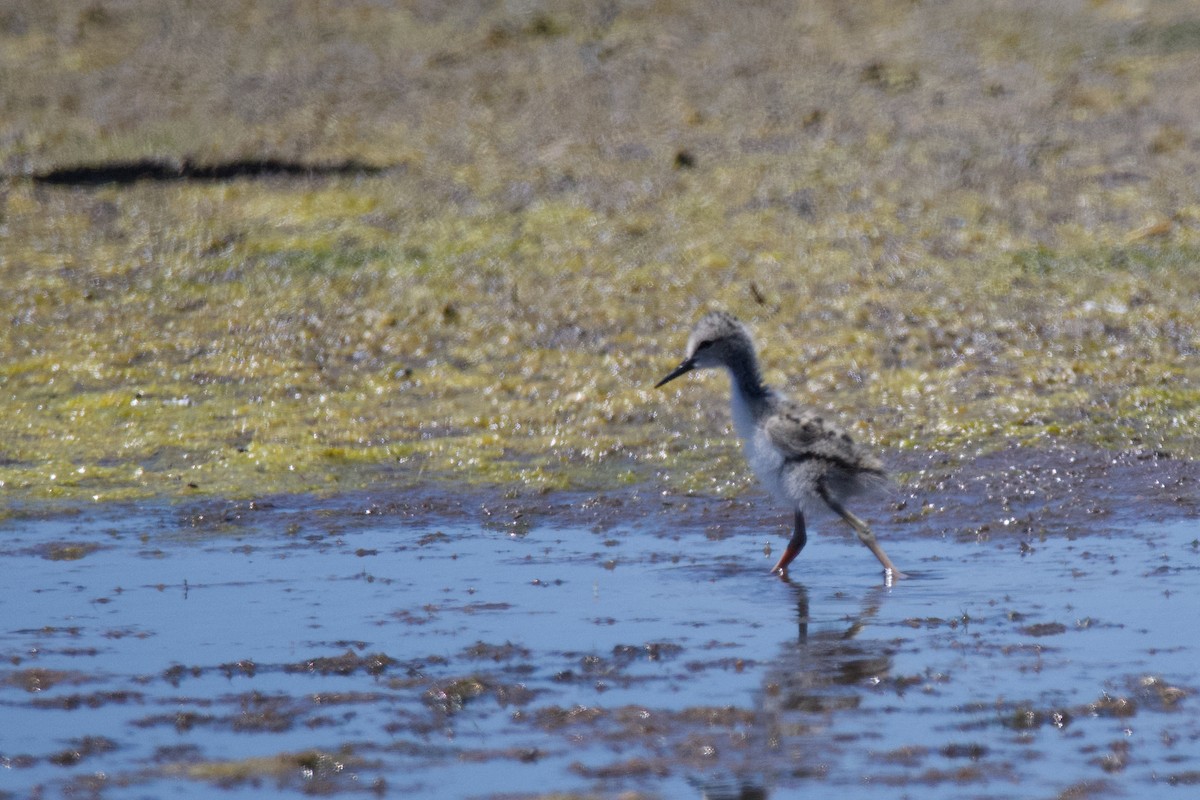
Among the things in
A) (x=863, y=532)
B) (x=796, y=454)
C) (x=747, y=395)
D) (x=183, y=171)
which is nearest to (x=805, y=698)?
(x=863, y=532)

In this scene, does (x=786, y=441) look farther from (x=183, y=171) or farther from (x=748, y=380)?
(x=183, y=171)

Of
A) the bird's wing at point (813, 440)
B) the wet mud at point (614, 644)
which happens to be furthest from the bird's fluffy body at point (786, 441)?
the wet mud at point (614, 644)

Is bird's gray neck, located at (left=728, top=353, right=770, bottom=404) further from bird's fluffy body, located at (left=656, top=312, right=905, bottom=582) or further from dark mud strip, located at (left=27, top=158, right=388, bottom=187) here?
dark mud strip, located at (left=27, top=158, right=388, bottom=187)

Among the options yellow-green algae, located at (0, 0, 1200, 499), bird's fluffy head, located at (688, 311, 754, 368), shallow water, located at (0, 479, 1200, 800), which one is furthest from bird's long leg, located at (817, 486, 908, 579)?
yellow-green algae, located at (0, 0, 1200, 499)

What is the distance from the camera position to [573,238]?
11.9 metres

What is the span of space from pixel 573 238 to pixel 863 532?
520 cm

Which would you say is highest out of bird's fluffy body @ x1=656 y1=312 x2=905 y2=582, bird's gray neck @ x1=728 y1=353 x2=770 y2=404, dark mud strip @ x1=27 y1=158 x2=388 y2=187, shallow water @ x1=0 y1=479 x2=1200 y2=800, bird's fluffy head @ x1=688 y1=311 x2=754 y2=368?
dark mud strip @ x1=27 y1=158 x2=388 y2=187

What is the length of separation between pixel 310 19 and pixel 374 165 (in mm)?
3127

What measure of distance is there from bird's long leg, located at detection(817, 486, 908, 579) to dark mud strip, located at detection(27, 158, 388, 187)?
672cm

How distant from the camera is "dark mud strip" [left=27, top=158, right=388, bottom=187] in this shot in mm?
13172

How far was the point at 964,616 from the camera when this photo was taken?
6.33 m

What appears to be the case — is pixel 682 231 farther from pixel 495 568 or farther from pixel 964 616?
pixel 964 616

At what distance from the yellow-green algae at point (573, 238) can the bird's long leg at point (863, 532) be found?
1290 mm

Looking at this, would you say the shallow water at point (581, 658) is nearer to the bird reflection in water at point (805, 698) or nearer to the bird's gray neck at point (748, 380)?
the bird reflection in water at point (805, 698)
